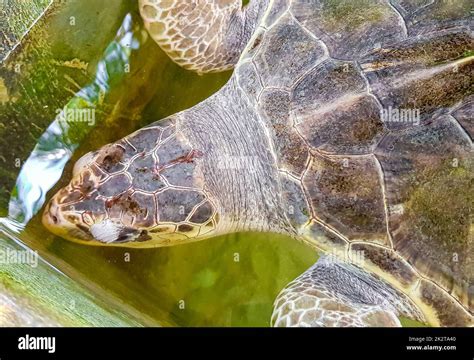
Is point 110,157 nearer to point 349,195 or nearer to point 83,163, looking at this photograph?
point 83,163

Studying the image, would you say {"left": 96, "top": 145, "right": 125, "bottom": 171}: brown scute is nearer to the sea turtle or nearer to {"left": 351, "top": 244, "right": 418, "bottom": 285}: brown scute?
the sea turtle

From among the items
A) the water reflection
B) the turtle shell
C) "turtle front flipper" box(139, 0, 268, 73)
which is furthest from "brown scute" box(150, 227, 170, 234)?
"turtle front flipper" box(139, 0, 268, 73)

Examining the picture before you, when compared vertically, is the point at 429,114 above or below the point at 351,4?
below

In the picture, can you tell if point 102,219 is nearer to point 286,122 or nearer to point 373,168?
point 286,122

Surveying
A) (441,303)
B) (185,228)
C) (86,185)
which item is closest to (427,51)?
(441,303)

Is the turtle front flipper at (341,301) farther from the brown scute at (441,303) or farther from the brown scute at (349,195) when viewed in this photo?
the brown scute at (349,195)
